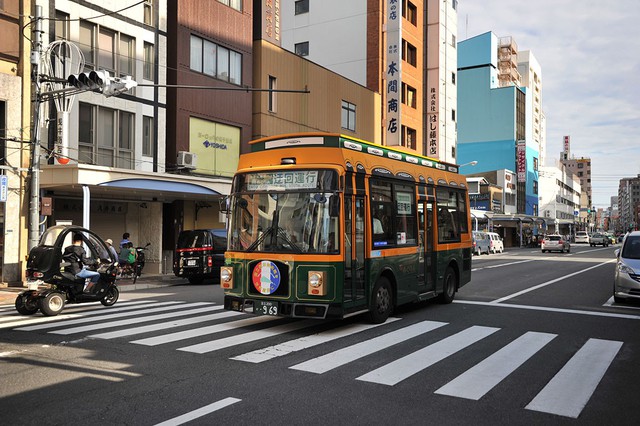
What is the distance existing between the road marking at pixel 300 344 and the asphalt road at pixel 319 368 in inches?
1.1

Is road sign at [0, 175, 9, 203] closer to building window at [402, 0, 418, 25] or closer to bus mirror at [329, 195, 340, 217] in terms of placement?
bus mirror at [329, 195, 340, 217]

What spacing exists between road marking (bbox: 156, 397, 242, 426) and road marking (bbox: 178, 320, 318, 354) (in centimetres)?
238

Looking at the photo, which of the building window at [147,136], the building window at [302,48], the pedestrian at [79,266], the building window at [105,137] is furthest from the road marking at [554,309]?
the building window at [302,48]

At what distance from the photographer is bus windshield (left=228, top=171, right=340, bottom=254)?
9258mm

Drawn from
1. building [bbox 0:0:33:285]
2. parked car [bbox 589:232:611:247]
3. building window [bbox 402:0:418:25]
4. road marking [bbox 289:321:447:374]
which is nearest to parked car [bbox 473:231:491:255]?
building window [bbox 402:0:418:25]

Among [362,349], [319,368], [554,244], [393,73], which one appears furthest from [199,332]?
[554,244]

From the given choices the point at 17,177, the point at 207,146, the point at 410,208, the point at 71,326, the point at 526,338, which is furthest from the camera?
the point at 207,146

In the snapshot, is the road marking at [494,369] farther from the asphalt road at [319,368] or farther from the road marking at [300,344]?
the road marking at [300,344]

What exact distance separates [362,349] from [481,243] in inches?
1495

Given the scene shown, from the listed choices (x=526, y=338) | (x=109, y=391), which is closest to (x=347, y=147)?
(x=526, y=338)

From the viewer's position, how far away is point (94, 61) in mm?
21266

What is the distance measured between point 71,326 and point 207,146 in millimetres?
16468

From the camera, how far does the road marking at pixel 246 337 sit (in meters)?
8.30

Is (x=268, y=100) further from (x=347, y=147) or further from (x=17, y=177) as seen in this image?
(x=347, y=147)
